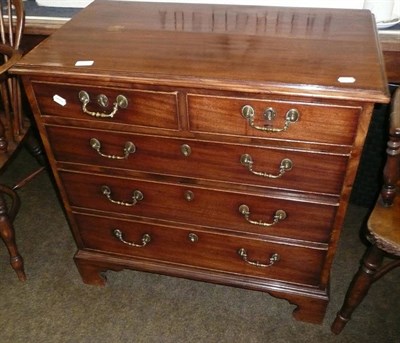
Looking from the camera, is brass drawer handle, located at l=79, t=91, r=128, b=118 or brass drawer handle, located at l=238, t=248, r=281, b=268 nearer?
brass drawer handle, located at l=79, t=91, r=128, b=118

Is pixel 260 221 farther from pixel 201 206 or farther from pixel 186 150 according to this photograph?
pixel 186 150

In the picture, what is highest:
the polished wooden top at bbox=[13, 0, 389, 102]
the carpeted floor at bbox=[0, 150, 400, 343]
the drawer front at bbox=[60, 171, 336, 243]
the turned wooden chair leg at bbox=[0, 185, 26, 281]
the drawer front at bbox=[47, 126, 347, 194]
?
the polished wooden top at bbox=[13, 0, 389, 102]

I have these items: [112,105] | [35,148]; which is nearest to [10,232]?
[35,148]

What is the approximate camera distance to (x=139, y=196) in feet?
4.38

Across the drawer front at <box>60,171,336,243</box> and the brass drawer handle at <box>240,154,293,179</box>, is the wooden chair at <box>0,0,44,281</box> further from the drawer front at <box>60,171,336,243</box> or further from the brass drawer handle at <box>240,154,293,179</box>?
the brass drawer handle at <box>240,154,293,179</box>

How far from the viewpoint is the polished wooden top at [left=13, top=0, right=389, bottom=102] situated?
0.98m

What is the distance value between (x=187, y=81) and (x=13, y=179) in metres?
1.58

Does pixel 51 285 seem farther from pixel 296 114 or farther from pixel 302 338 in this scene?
pixel 296 114

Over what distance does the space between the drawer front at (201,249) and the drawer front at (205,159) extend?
0.25 m

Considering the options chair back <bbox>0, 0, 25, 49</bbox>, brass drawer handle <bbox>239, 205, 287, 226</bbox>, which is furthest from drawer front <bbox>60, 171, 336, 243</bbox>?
chair back <bbox>0, 0, 25, 49</bbox>

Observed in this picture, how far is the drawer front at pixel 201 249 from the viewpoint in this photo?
4.42ft

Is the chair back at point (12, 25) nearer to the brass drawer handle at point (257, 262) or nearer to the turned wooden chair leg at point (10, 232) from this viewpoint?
the turned wooden chair leg at point (10, 232)

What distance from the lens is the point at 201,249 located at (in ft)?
4.69

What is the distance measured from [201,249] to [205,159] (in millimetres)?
393
